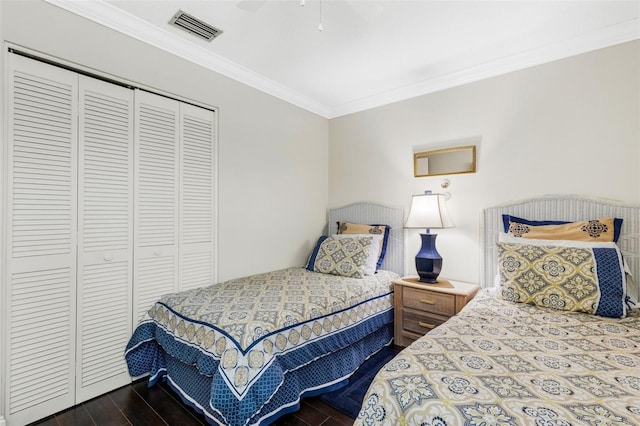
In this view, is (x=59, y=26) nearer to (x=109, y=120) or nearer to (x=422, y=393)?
(x=109, y=120)

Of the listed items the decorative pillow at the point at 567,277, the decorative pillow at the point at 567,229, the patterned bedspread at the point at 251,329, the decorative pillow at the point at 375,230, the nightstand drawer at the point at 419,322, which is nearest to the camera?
the patterned bedspread at the point at 251,329

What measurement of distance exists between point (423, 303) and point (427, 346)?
1325 mm

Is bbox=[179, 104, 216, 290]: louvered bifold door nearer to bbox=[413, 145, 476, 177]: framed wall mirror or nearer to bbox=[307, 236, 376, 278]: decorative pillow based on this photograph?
bbox=[307, 236, 376, 278]: decorative pillow

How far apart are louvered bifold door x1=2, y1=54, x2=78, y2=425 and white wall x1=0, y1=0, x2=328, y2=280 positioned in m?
0.24

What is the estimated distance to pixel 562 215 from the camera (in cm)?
235

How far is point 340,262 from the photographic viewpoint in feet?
9.63

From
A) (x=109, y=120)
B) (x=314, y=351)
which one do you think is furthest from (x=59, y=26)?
(x=314, y=351)

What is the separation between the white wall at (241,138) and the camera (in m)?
1.88

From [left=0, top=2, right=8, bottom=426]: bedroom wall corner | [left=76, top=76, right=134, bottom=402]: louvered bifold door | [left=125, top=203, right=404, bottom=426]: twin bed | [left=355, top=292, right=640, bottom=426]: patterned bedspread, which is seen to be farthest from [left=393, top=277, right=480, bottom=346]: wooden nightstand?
[left=0, top=2, right=8, bottom=426]: bedroom wall corner

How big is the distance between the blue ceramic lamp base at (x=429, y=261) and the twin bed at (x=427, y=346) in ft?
1.06

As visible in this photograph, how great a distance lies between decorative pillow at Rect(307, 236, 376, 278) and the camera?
2.86 metres

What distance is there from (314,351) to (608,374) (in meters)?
1.39

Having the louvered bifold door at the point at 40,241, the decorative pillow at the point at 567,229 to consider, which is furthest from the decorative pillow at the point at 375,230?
the louvered bifold door at the point at 40,241

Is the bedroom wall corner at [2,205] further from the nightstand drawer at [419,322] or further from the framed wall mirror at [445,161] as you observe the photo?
the framed wall mirror at [445,161]
